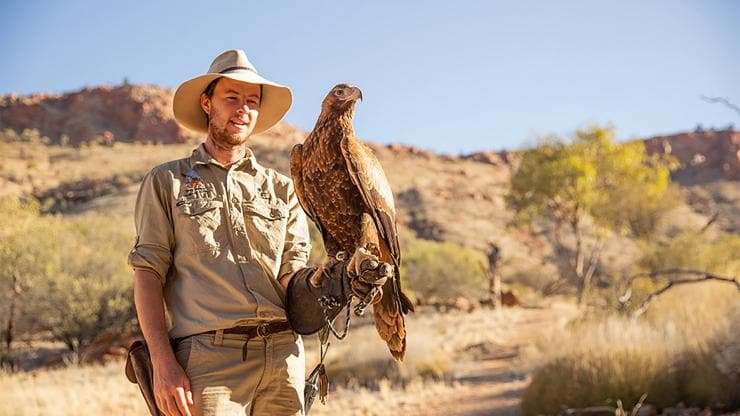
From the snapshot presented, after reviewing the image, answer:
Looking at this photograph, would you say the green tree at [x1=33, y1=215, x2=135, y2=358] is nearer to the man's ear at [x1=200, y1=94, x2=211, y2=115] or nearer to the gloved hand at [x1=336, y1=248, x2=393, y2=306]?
the man's ear at [x1=200, y1=94, x2=211, y2=115]

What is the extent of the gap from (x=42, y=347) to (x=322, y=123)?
18.1 metres

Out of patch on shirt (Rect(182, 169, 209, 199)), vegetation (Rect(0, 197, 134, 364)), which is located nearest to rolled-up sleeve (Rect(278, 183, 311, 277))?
patch on shirt (Rect(182, 169, 209, 199))

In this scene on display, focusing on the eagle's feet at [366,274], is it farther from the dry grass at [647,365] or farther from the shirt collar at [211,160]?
the dry grass at [647,365]

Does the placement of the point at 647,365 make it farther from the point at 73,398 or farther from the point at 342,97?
the point at 73,398

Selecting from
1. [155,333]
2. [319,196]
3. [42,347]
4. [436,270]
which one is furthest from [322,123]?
[436,270]

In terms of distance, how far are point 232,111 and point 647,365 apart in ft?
21.5

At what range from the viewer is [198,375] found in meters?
2.65

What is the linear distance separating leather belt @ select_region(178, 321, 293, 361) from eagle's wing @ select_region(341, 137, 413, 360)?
45 centimetres

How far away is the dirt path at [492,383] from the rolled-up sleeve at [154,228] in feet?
23.0

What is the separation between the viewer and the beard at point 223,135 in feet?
9.70

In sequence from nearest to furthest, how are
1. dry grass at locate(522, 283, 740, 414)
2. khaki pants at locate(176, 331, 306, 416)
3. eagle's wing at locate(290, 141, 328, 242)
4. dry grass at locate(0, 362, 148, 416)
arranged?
khaki pants at locate(176, 331, 306, 416) < eagle's wing at locate(290, 141, 328, 242) < dry grass at locate(522, 283, 740, 414) < dry grass at locate(0, 362, 148, 416)

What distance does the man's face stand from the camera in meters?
2.96

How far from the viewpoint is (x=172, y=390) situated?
251 centimetres

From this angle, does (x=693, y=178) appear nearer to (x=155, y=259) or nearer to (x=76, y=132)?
(x=76, y=132)
